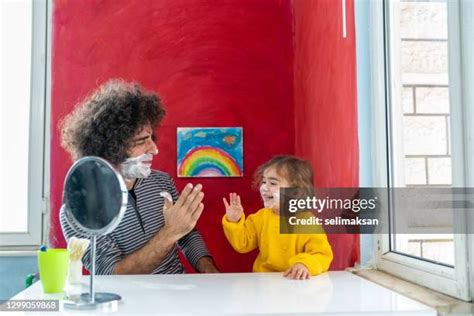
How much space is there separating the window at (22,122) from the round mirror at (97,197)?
128cm

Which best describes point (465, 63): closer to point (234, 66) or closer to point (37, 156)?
point (234, 66)

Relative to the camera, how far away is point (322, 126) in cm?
177

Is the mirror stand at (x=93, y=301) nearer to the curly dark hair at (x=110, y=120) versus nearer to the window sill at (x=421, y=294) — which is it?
the window sill at (x=421, y=294)

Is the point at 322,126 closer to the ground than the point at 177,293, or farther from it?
farther from it

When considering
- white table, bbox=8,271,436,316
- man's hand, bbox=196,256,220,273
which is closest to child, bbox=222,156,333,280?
white table, bbox=8,271,436,316

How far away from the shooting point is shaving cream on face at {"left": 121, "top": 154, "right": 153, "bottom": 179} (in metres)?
1.90

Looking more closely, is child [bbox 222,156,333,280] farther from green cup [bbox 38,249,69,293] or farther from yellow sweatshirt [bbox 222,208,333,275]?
green cup [bbox 38,249,69,293]

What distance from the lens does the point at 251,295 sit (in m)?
1.06

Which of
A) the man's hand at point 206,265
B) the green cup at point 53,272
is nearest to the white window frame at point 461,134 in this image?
the green cup at point 53,272

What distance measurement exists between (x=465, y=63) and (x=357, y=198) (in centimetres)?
59

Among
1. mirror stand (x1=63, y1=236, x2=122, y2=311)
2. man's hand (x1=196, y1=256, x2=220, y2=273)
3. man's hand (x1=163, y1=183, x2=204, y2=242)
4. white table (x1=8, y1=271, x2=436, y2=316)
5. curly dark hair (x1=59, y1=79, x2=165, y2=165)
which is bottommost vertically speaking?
man's hand (x1=196, y1=256, x2=220, y2=273)

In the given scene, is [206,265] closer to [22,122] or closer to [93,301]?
[93,301]

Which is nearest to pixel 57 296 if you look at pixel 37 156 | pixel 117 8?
pixel 37 156

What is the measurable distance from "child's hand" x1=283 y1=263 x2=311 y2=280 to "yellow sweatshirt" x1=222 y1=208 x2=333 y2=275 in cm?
2
